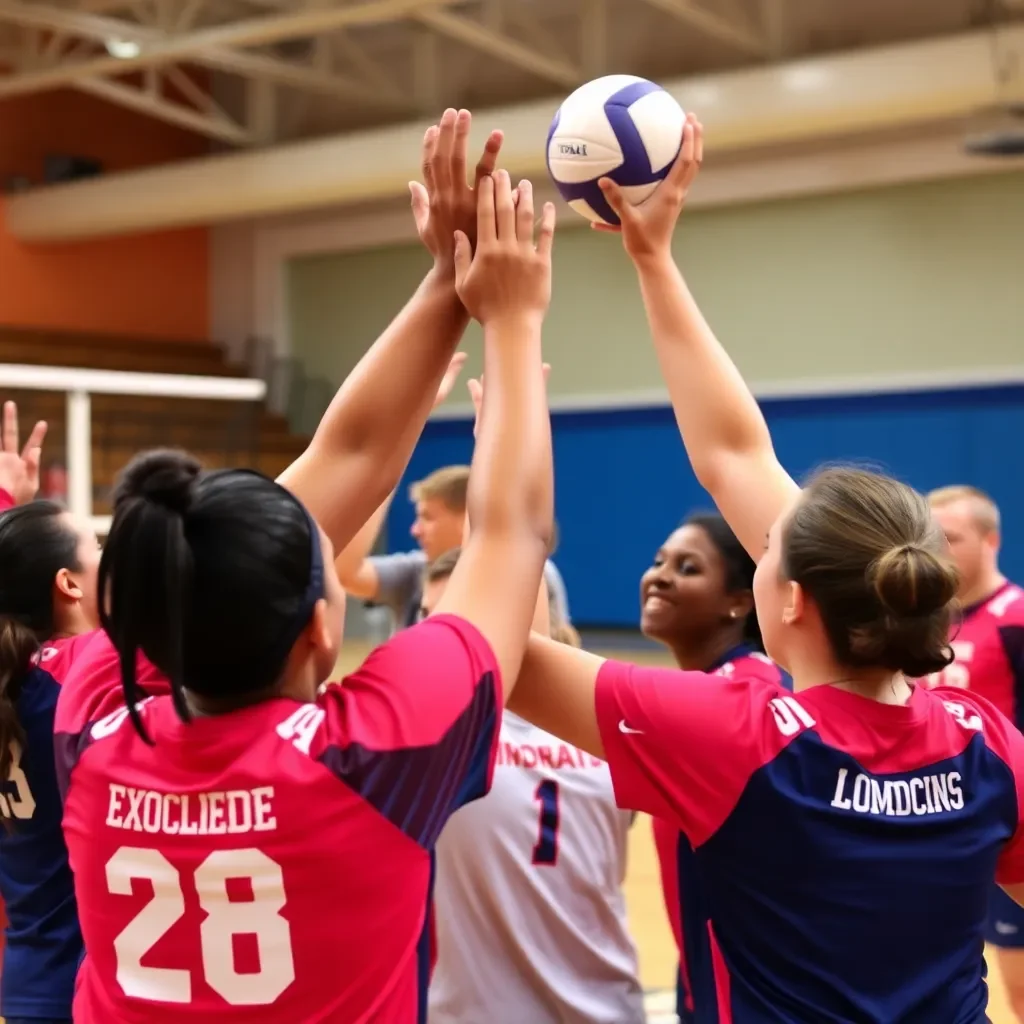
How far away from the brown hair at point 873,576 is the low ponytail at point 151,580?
754 mm

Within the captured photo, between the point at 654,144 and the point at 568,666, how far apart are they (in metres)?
1.00

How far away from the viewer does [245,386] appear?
7.92 metres

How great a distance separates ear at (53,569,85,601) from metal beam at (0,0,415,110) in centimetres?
1025

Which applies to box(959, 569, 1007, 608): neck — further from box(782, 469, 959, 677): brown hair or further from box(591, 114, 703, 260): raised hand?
box(782, 469, 959, 677): brown hair

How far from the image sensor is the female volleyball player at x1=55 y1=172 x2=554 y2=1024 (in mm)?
1396

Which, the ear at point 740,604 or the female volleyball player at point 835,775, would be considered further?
the ear at point 740,604

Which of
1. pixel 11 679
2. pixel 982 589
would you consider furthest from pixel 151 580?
pixel 982 589

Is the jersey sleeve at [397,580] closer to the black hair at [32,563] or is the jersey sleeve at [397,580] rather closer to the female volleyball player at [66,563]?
the female volleyball player at [66,563]

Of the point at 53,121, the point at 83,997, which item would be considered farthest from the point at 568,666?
the point at 53,121

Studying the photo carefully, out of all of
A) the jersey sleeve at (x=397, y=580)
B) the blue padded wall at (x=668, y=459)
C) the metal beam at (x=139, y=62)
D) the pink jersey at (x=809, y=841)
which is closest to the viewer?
the pink jersey at (x=809, y=841)

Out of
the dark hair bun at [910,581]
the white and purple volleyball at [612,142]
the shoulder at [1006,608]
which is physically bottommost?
Answer: the shoulder at [1006,608]

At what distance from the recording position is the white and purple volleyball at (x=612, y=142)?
2.30 metres

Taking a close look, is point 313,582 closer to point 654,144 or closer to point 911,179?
point 654,144

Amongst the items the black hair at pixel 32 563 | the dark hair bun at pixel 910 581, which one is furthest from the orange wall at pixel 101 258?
the dark hair bun at pixel 910 581
